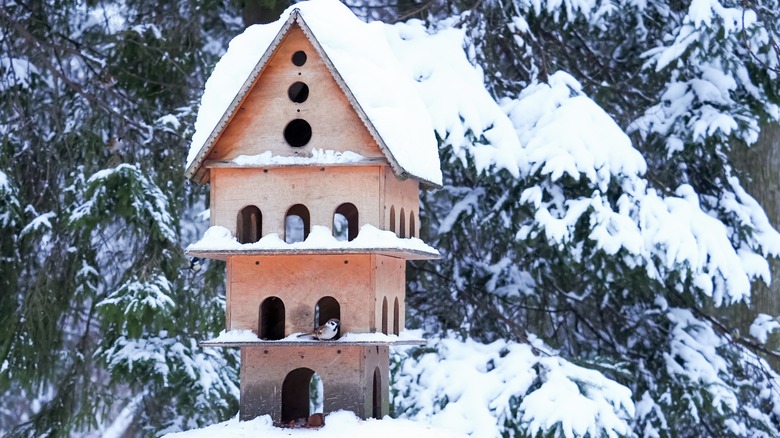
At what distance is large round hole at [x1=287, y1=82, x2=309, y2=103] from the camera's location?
125 inches

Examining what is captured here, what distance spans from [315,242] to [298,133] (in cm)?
52

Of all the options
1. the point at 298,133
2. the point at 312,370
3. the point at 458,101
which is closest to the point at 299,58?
the point at 298,133

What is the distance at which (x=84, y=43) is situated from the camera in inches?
266

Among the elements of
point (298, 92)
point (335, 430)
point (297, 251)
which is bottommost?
point (335, 430)

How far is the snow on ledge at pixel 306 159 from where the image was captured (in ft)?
9.75

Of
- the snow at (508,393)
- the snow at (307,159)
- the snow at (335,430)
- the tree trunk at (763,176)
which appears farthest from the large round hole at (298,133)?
the tree trunk at (763,176)

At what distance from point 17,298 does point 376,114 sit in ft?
12.0

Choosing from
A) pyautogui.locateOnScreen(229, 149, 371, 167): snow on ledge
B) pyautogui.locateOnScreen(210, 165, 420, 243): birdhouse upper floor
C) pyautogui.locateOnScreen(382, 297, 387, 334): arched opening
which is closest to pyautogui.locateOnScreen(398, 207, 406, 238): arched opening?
pyautogui.locateOnScreen(210, 165, 420, 243): birdhouse upper floor

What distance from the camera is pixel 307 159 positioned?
299 cm

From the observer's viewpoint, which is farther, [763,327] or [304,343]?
[763,327]

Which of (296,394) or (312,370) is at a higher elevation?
(312,370)

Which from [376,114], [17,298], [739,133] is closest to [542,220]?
[739,133]

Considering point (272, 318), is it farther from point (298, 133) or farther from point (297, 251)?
point (298, 133)

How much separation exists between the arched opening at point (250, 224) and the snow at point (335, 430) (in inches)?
21.6
